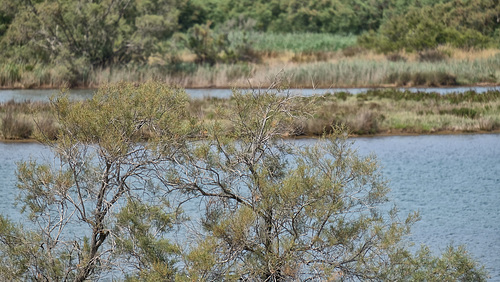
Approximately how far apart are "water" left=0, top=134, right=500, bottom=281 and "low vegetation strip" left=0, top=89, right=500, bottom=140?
627 mm

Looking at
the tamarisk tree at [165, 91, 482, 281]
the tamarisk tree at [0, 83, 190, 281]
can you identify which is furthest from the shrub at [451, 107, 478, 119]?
the tamarisk tree at [0, 83, 190, 281]

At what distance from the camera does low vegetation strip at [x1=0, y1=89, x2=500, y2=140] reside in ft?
72.7

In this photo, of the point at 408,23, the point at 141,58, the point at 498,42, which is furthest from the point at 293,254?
the point at 408,23

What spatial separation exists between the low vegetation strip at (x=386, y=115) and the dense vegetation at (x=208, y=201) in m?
12.6

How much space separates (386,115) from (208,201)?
1670 centimetres

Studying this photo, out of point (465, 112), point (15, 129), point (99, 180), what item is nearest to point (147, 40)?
point (15, 129)

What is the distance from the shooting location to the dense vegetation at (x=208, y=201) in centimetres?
786

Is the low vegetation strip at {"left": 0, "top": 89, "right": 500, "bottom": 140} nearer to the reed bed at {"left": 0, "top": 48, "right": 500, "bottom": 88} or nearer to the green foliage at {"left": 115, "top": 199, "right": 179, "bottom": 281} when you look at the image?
the reed bed at {"left": 0, "top": 48, "right": 500, "bottom": 88}

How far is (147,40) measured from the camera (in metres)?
37.6

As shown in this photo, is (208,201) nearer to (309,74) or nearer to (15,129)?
(15,129)

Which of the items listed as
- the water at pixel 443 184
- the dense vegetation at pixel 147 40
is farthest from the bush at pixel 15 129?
the dense vegetation at pixel 147 40

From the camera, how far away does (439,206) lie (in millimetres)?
14750

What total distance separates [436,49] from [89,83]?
1739 cm

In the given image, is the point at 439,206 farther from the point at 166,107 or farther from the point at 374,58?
the point at 374,58
